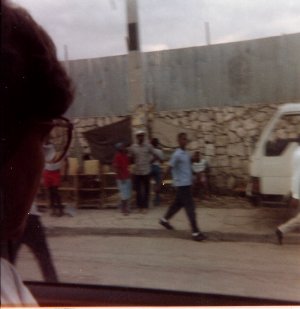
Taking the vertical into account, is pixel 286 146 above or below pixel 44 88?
below

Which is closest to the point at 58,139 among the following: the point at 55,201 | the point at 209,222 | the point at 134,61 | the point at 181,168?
the point at 55,201

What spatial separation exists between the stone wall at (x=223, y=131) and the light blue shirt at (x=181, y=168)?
143 mm

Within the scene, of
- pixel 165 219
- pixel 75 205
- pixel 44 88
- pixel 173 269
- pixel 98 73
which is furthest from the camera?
pixel 165 219

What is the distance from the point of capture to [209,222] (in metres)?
2.70

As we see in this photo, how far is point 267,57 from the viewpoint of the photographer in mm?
2162

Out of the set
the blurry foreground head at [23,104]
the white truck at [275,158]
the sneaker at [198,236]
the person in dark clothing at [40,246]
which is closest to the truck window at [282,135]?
the white truck at [275,158]

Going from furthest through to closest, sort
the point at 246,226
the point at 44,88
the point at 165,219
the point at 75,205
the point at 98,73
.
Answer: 1. the point at 165,219
2. the point at 246,226
3. the point at 75,205
4. the point at 98,73
5. the point at 44,88

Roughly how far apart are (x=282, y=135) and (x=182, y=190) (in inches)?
28.2

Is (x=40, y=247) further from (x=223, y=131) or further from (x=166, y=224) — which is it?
(x=223, y=131)

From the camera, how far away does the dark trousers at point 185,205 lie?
293 centimetres

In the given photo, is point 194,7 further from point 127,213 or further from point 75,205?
point 127,213

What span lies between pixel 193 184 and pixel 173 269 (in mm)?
1097

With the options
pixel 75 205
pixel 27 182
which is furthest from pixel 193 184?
pixel 27 182

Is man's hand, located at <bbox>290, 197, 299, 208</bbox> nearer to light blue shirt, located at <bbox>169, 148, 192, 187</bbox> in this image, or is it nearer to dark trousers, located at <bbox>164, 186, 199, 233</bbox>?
dark trousers, located at <bbox>164, 186, 199, 233</bbox>
